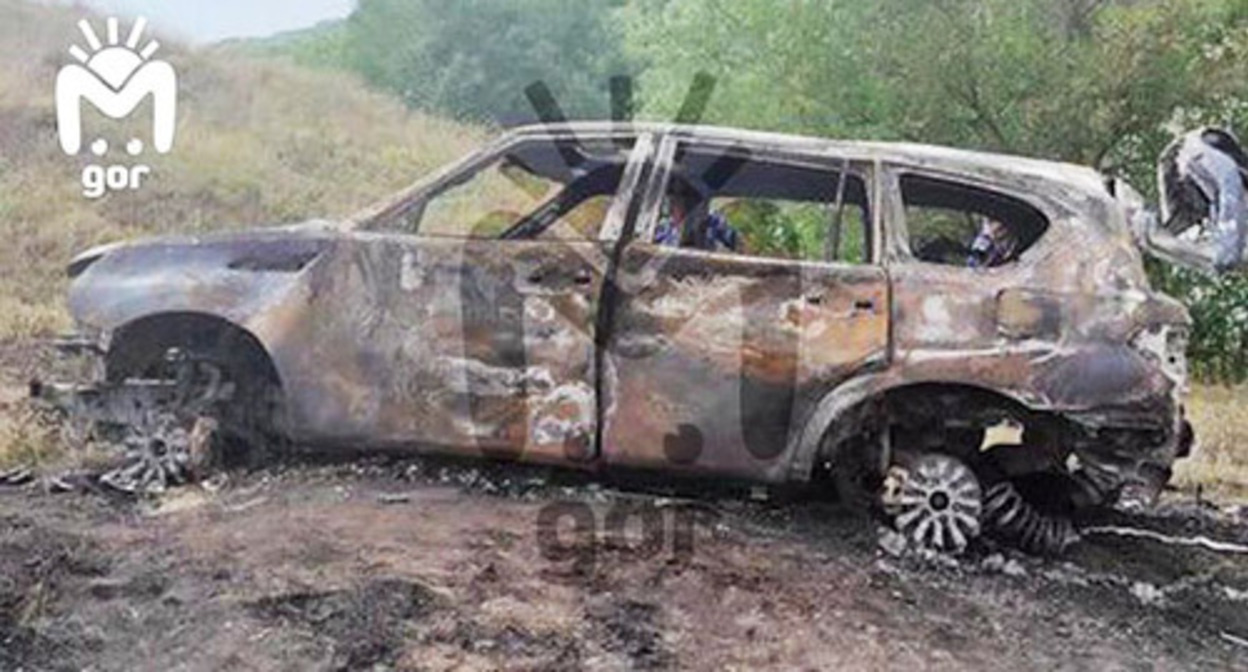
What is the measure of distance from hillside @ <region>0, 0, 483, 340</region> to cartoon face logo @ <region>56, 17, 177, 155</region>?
0.80ft

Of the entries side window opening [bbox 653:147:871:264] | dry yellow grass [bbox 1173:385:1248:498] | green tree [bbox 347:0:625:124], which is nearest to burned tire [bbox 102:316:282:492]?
side window opening [bbox 653:147:871:264]

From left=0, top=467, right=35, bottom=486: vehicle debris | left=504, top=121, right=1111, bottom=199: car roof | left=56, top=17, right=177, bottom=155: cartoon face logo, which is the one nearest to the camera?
left=504, top=121, right=1111, bottom=199: car roof

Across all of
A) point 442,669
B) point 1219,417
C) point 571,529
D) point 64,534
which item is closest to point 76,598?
point 64,534

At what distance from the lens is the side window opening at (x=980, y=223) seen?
6383mm

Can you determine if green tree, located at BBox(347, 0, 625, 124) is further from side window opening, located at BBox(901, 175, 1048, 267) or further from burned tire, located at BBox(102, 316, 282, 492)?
burned tire, located at BBox(102, 316, 282, 492)

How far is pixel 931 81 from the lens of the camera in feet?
50.9

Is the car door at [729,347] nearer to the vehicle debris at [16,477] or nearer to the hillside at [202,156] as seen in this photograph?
the vehicle debris at [16,477]

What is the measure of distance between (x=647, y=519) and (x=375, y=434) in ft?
4.06

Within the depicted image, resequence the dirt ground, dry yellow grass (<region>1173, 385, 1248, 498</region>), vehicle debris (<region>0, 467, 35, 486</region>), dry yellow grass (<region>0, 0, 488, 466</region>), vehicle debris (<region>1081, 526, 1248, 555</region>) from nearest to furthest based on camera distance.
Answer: the dirt ground, vehicle debris (<region>0, 467, 35, 486</region>), vehicle debris (<region>1081, 526, 1248, 555</region>), dry yellow grass (<region>1173, 385, 1248, 498</region>), dry yellow grass (<region>0, 0, 488, 466</region>)

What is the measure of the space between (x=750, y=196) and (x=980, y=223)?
115 cm

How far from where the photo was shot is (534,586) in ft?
17.5

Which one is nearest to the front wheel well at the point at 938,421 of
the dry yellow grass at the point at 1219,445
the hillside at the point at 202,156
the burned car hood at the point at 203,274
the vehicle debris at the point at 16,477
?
the burned car hood at the point at 203,274

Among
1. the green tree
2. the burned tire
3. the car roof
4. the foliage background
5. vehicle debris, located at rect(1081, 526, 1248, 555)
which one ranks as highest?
the green tree

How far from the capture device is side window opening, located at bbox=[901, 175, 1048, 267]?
6.38 meters
